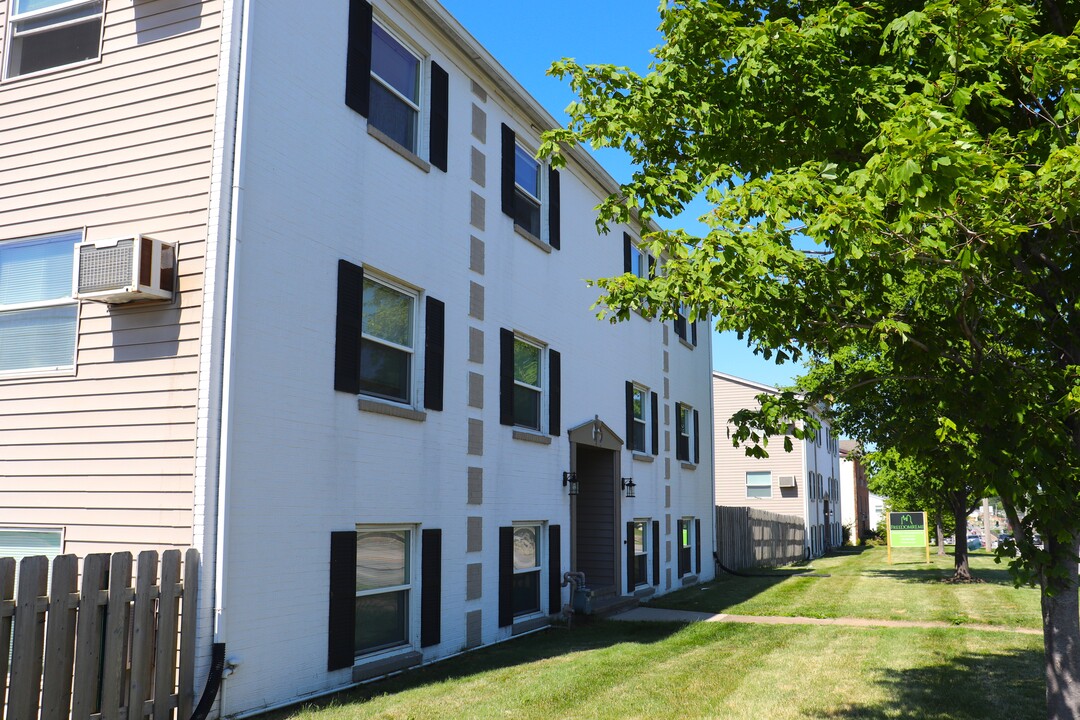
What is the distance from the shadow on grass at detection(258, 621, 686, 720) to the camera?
8791mm

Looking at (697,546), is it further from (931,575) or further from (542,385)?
(542,385)

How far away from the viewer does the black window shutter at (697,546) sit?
22.7 meters

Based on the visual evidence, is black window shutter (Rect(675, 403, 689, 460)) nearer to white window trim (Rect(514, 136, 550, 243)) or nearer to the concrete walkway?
the concrete walkway

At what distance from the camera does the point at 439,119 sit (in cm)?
1188

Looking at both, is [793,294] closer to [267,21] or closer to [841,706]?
[841,706]

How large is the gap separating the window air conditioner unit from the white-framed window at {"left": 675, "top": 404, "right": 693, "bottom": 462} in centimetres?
1510

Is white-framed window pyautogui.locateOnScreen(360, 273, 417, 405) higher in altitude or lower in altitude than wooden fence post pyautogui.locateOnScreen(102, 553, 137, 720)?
higher

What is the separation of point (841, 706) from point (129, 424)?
7.15 m

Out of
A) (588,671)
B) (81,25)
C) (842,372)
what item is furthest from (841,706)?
(842,372)

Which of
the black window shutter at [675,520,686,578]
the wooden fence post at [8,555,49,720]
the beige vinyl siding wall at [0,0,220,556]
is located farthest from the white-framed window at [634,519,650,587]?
the wooden fence post at [8,555,49,720]

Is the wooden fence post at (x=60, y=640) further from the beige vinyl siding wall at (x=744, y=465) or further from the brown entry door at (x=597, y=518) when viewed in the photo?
the beige vinyl siding wall at (x=744, y=465)

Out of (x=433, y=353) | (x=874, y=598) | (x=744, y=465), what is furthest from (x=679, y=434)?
(x=744, y=465)

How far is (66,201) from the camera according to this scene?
9.13 meters

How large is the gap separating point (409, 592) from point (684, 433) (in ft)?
43.4
